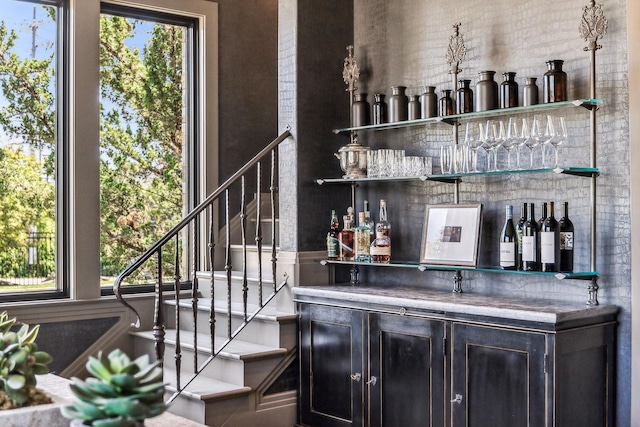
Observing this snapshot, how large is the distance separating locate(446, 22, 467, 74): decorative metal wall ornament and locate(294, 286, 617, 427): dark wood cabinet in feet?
4.17

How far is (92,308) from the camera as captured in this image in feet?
16.6

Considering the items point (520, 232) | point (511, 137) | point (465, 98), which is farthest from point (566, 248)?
point (465, 98)

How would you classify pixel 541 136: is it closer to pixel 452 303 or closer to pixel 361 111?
pixel 452 303

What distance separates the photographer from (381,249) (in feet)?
14.6

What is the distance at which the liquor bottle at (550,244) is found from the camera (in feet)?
11.6

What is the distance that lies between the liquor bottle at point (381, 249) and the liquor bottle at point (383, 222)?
0.02 meters

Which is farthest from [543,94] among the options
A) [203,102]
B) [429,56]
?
[203,102]

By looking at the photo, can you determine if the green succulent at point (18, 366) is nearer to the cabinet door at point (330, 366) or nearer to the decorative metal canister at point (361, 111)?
the cabinet door at point (330, 366)

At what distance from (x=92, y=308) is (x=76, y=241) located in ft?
1.54

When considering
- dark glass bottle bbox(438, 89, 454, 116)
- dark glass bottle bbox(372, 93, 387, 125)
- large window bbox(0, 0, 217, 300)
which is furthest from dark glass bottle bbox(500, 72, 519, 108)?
large window bbox(0, 0, 217, 300)

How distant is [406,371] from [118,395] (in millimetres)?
2887

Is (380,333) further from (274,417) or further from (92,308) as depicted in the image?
(92,308)

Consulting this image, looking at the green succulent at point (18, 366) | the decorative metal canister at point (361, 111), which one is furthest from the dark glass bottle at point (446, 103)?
the green succulent at point (18, 366)

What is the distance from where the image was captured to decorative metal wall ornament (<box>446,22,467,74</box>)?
4.13 m
